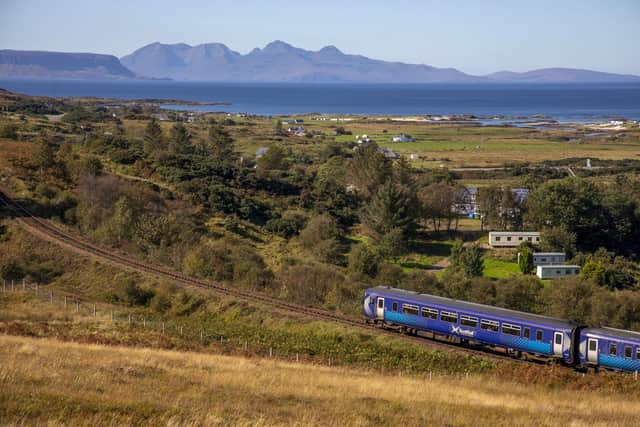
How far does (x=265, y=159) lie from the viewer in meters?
65.8

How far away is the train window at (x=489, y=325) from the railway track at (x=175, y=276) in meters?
0.90

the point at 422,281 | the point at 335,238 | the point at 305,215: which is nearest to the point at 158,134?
the point at 305,215

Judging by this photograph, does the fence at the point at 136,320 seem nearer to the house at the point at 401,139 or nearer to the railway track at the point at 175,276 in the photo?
the railway track at the point at 175,276

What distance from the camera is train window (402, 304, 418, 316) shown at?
74.9 ft

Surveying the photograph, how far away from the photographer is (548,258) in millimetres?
42969

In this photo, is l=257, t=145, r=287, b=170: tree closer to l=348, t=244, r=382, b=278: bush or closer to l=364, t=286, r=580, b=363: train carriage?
l=348, t=244, r=382, b=278: bush

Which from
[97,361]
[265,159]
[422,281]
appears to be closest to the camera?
[97,361]

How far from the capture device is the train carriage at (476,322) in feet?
65.6

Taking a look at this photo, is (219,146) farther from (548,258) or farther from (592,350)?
(592,350)

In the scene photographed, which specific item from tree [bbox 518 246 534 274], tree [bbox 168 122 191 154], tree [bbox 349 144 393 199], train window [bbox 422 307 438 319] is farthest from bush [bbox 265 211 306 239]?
train window [bbox 422 307 438 319]

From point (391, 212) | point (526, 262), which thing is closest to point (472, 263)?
point (526, 262)

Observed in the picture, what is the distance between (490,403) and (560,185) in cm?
3705

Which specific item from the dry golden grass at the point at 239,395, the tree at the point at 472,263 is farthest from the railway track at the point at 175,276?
the tree at the point at 472,263

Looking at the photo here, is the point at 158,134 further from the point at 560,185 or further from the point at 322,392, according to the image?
the point at 322,392
